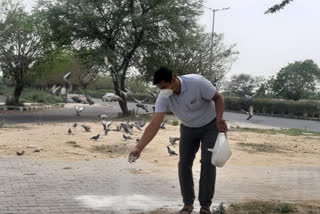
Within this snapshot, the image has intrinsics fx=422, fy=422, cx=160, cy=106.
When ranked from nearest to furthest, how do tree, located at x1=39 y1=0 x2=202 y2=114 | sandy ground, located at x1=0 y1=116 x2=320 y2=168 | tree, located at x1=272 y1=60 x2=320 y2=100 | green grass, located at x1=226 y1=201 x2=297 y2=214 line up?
green grass, located at x1=226 y1=201 x2=297 y2=214, sandy ground, located at x1=0 y1=116 x2=320 y2=168, tree, located at x1=39 y1=0 x2=202 y2=114, tree, located at x1=272 y1=60 x2=320 y2=100

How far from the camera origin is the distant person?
4445 millimetres

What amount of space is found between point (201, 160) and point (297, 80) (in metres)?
65.1

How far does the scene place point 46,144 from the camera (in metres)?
10.5

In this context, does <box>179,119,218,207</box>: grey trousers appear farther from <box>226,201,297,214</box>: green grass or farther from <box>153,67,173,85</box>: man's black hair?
<box>153,67,173,85</box>: man's black hair

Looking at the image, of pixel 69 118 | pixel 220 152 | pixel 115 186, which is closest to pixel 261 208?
pixel 220 152

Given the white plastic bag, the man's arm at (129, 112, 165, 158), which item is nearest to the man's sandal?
the white plastic bag

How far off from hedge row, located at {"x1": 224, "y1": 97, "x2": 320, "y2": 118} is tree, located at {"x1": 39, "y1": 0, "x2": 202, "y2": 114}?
15770 millimetres

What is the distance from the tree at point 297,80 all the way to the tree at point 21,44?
42710mm

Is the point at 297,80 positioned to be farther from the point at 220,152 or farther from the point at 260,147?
the point at 220,152

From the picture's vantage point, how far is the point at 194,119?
14.9 ft

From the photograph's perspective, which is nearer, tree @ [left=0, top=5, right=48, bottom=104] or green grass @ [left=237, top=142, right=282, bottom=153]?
green grass @ [left=237, top=142, right=282, bottom=153]

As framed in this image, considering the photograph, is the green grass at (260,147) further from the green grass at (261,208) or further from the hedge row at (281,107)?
the hedge row at (281,107)

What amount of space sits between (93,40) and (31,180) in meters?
19.3

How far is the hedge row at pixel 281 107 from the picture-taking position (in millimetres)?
36000
